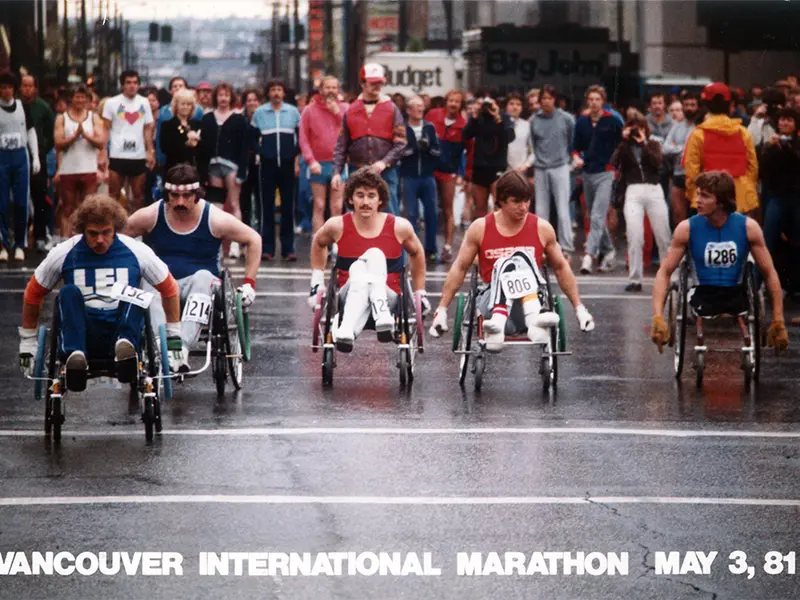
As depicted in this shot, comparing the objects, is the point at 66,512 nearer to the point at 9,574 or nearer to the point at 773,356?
the point at 9,574

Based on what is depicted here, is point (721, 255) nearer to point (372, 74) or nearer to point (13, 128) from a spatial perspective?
point (372, 74)

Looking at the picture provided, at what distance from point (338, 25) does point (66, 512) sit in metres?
132

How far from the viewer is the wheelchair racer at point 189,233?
1205 cm

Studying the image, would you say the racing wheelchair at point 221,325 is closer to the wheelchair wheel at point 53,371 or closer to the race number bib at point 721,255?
the wheelchair wheel at point 53,371

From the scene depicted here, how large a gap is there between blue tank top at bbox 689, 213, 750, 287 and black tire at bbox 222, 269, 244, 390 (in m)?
3.10

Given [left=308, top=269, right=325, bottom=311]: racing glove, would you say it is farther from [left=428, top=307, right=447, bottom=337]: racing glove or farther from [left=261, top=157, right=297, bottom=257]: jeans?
[left=261, top=157, right=297, bottom=257]: jeans

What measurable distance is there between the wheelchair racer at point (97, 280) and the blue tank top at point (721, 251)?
3.98 m


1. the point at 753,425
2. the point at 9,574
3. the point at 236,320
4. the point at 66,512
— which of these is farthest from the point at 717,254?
the point at 9,574

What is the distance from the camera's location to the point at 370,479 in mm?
9203

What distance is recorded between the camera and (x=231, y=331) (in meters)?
12.1

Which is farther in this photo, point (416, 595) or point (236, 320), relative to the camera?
point (236, 320)

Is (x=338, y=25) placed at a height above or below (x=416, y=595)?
above

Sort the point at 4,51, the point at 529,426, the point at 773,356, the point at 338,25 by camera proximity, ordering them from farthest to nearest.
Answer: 1. the point at 338,25
2. the point at 4,51
3. the point at 773,356
4. the point at 529,426

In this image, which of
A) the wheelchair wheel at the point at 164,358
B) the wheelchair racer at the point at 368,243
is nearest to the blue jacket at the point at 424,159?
the wheelchair racer at the point at 368,243
